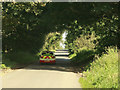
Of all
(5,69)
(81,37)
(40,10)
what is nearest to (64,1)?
(40,10)

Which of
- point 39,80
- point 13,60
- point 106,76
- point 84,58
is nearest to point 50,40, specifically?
point 84,58

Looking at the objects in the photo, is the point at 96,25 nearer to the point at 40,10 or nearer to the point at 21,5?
the point at 40,10

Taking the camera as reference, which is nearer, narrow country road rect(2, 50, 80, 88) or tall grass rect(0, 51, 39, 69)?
narrow country road rect(2, 50, 80, 88)

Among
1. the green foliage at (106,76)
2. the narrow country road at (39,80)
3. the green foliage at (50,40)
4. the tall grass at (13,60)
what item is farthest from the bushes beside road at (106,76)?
the green foliage at (50,40)

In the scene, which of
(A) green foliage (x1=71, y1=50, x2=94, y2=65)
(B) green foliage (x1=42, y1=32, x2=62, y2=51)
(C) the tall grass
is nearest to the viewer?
(C) the tall grass

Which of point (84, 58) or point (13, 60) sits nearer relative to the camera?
point (13, 60)

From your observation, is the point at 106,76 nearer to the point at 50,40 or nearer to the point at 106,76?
the point at 106,76

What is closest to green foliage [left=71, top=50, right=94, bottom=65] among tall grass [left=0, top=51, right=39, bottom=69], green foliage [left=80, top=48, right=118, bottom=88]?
tall grass [left=0, top=51, right=39, bottom=69]

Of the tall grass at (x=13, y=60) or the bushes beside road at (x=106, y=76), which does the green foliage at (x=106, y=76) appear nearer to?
the bushes beside road at (x=106, y=76)

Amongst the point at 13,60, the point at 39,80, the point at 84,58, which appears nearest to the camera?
the point at 39,80

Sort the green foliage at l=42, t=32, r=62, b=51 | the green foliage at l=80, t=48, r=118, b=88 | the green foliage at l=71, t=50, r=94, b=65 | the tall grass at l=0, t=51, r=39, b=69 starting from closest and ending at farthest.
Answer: the green foliage at l=80, t=48, r=118, b=88, the tall grass at l=0, t=51, r=39, b=69, the green foliage at l=71, t=50, r=94, b=65, the green foliage at l=42, t=32, r=62, b=51

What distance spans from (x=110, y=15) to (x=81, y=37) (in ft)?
65.3

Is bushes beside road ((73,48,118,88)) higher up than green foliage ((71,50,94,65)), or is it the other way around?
bushes beside road ((73,48,118,88))

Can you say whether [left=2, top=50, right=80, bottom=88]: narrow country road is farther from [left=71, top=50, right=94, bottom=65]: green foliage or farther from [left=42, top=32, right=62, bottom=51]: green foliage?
[left=42, top=32, right=62, bottom=51]: green foliage
